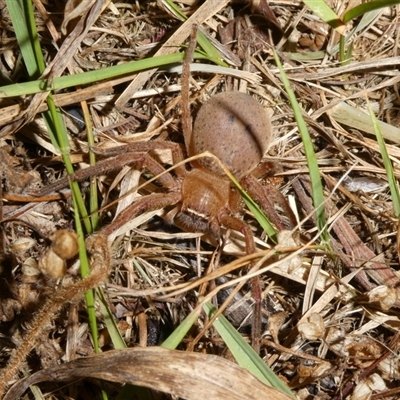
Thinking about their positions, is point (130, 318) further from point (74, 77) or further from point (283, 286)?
point (74, 77)

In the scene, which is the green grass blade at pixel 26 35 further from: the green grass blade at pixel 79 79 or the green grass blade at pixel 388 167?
the green grass blade at pixel 388 167

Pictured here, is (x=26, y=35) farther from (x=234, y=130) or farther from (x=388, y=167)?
(x=388, y=167)

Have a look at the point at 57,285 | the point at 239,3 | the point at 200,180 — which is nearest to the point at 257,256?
the point at 200,180

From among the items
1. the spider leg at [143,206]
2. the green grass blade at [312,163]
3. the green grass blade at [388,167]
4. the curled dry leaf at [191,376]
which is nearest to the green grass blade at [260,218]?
the green grass blade at [312,163]

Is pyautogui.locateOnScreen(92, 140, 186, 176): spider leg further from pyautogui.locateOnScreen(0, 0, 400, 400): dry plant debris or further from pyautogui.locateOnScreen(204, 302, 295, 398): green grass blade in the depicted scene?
pyautogui.locateOnScreen(204, 302, 295, 398): green grass blade

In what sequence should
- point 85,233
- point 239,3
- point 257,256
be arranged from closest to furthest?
point 257,256
point 85,233
point 239,3
